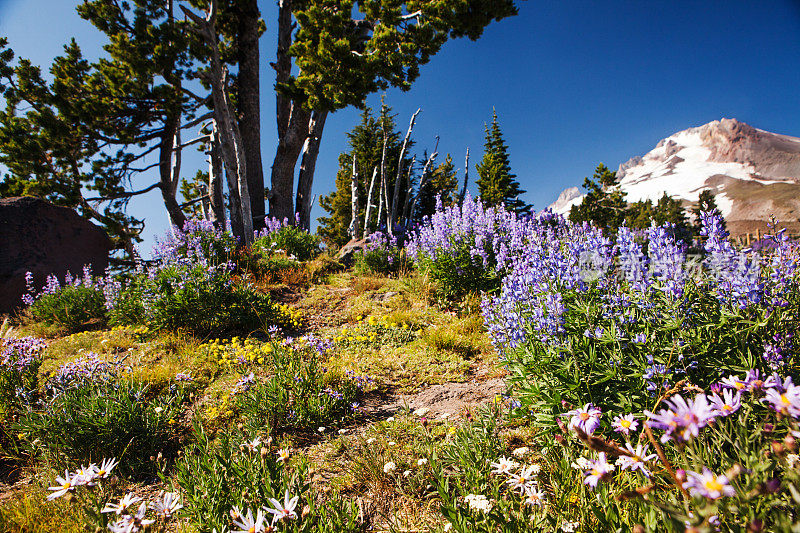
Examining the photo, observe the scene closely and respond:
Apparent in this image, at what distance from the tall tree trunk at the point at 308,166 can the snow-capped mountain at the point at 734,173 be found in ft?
396

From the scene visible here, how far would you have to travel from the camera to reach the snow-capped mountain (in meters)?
108

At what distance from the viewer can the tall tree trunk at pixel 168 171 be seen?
1320cm

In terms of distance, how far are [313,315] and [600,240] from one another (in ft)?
15.4

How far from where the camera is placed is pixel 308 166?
1318 cm

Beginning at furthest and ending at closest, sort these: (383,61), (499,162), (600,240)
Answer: (499,162) → (383,61) → (600,240)

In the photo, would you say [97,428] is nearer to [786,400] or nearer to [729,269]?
[786,400]

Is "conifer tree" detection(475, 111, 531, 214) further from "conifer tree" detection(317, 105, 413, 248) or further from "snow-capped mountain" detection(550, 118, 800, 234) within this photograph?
"snow-capped mountain" detection(550, 118, 800, 234)

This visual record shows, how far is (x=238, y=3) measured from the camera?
468 inches

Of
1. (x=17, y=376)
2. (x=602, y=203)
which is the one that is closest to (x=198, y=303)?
(x=17, y=376)

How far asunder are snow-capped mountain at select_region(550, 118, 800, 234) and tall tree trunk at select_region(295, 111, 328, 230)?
121 meters

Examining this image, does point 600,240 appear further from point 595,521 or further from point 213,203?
point 213,203

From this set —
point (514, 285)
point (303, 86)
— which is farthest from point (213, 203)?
point (514, 285)

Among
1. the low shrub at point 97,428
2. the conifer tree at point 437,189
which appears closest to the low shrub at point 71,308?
the low shrub at point 97,428

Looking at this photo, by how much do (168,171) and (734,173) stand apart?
674 feet
